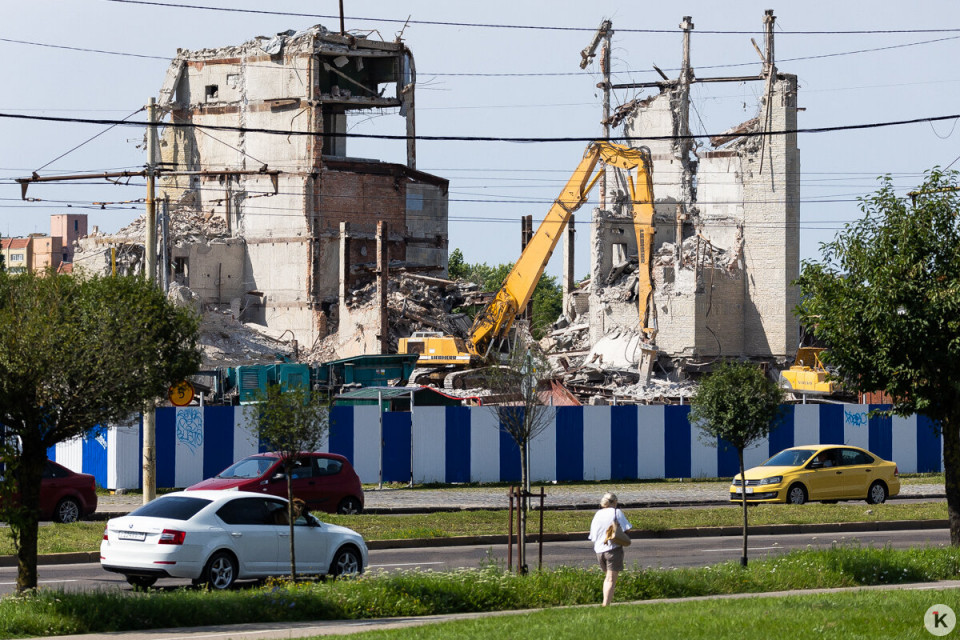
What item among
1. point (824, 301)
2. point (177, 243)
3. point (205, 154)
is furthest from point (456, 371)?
point (824, 301)

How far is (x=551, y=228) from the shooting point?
52.4m

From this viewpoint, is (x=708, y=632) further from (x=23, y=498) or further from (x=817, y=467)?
(x=817, y=467)

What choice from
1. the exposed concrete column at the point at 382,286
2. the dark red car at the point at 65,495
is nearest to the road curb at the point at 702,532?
the dark red car at the point at 65,495

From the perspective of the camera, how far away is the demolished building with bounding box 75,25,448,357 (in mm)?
63219

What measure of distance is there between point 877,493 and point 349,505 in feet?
41.8

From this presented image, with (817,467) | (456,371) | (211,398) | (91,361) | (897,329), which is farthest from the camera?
(456,371)

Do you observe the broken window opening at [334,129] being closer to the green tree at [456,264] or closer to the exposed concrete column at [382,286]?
the exposed concrete column at [382,286]

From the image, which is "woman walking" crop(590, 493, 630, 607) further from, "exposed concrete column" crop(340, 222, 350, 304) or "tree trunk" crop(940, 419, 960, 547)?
"exposed concrete column" crop(340, 222, 350, 304)

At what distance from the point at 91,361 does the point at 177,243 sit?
4969 centimetres

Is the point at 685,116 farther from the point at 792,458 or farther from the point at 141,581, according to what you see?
the point at 141,581

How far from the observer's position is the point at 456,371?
54.2 m

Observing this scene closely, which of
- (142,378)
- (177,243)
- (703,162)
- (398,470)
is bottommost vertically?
(398,470)

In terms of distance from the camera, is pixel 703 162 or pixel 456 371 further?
pixel 703 162

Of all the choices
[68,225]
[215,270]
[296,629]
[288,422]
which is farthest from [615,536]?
[68,225]
